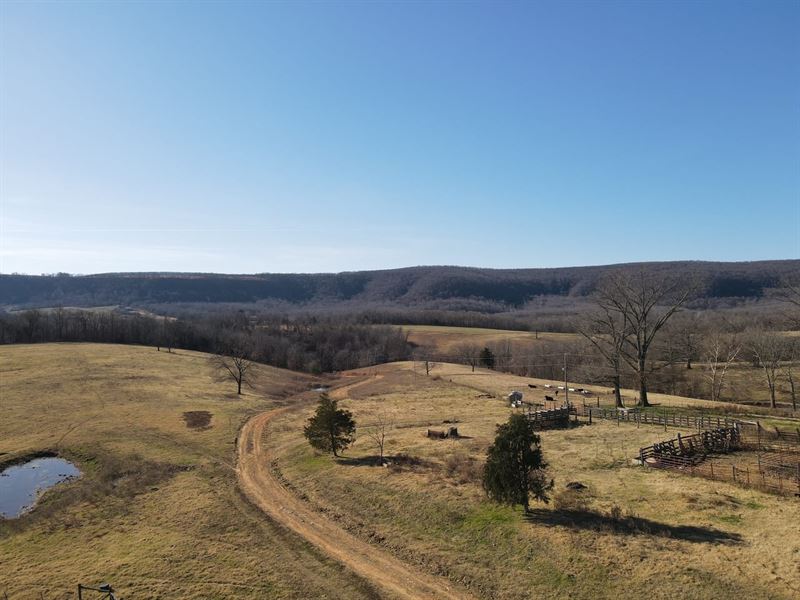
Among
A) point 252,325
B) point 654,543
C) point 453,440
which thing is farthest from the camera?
point 252,325

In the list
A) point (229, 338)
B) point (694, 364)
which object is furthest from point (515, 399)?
point (229, 338)

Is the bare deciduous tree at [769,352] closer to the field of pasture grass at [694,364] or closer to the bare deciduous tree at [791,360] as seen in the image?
the bare deciduous tree at [791,360]

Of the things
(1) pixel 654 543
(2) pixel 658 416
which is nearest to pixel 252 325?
(2) pixel 658 416

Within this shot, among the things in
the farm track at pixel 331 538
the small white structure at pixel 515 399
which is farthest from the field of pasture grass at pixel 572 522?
the small white structure at pixel 515 399

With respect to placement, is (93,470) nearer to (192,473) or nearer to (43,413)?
(192,473)

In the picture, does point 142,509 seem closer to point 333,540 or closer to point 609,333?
point 333,540

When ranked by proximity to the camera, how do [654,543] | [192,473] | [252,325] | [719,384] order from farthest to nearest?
[252,325]
[719,384]
[192,473]
[654,543]
